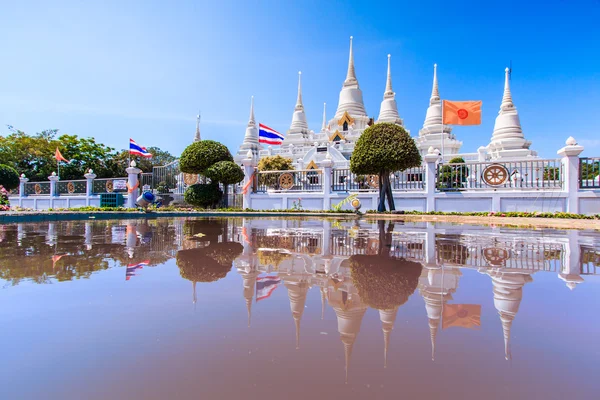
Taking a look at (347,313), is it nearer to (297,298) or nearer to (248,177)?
(297,298)

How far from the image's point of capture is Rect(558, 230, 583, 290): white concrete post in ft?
10.6

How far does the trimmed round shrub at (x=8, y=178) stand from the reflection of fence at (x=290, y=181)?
860 inches

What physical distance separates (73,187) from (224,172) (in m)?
12.5

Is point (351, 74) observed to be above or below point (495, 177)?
above

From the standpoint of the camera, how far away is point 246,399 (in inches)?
55.7

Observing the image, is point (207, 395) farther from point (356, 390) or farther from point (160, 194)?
point (160, 194)

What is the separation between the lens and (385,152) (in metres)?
14.6

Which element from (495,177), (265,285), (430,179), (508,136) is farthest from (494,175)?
(508,136)

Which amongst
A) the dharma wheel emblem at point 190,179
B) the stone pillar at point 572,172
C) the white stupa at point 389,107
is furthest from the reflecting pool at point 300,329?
the white stupa at point 389,107

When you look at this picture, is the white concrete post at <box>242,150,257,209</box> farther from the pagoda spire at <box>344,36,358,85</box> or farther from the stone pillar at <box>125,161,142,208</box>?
the pagoda spire at <box>344,36,358,85</box>

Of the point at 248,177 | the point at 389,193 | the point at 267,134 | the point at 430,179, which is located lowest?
the point at 389,193

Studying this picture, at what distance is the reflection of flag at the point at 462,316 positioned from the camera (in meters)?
2.18

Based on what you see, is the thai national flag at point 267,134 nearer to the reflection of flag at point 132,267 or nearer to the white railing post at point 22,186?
the white railing post at point 22,186

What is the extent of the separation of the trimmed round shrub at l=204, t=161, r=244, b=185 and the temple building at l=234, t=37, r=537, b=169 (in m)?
10.8
